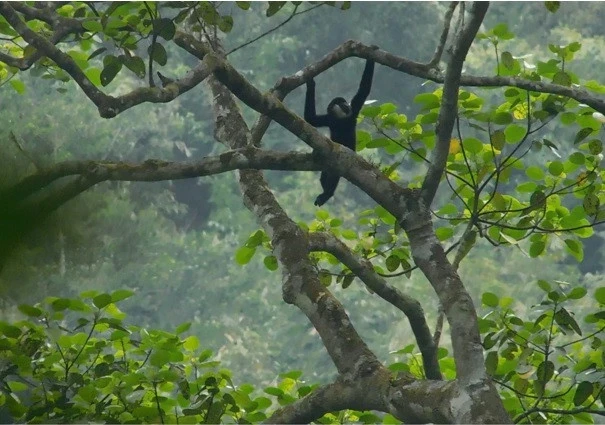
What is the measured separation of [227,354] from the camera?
11.9m

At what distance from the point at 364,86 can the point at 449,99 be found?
1.71 m

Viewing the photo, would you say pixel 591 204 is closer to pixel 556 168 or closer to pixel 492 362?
pixel 556 168

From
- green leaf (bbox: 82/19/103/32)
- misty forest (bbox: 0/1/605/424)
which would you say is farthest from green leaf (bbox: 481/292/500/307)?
green leaf (bbox: 82/19/103/32)

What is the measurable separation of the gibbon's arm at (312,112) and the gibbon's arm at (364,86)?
0.15 metres

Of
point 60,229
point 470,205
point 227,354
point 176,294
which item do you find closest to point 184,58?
point 176,294

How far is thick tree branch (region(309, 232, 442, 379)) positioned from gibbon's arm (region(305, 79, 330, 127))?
1.29 meters

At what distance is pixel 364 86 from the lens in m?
3.98

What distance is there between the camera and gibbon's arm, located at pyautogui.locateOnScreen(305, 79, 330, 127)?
3.96 meters

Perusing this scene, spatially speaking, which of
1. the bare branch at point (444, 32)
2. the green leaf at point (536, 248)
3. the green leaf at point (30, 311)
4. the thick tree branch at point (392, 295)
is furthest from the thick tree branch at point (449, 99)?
the green leaf at point (30, 311)

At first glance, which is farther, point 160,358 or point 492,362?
point 492,362

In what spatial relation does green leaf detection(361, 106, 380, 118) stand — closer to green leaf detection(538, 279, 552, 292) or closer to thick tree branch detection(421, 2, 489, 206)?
thick tree branch detection(421, 2, 489, 206)

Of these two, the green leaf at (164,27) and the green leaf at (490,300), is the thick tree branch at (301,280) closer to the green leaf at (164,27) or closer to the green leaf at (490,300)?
the green leaf at (490,300)

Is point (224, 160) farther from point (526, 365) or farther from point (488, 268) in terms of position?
point (488, 268)

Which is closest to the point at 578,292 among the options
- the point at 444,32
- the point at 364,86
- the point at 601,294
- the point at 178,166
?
the point at 601,294
